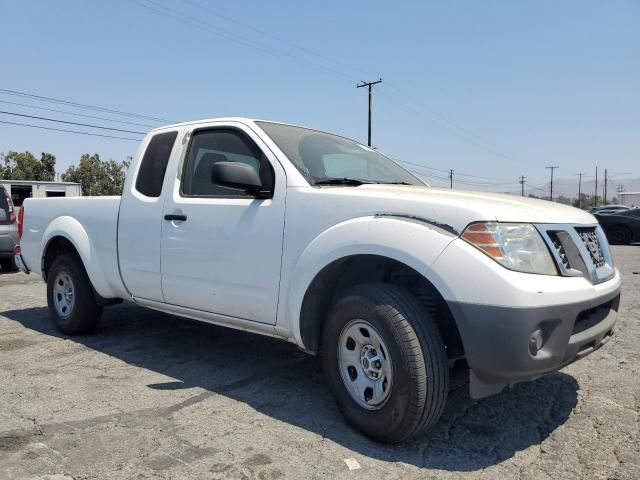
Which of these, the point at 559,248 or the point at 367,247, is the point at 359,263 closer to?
the point at 367,247

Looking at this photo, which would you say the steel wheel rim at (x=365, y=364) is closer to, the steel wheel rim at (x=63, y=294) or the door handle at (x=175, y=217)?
the door handle at (x=175, y=217)

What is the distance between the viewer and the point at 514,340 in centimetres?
243

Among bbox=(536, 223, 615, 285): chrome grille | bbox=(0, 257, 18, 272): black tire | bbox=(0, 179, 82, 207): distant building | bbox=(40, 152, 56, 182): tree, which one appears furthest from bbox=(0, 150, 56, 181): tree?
bbox=(536, 223, 615, 285): chrome grille

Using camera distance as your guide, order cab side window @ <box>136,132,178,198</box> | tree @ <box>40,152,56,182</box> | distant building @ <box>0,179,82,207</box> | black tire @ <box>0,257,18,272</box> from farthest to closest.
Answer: tree @ <box>40,152,56,182</box>
distant building @ <box>0,179,82,207</box>
black tire @ <box>0,257,18,272</box>
cab side window @ <box>136,132,178,198</box>

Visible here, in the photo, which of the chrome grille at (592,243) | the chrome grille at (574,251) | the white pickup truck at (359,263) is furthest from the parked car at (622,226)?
the chrome grille at (574,251)

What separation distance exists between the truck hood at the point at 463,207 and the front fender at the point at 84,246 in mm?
2738

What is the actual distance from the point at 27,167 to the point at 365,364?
7179 cm

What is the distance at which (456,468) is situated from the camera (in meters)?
2.61

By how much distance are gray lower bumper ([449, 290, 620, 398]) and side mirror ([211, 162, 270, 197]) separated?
4.98 ft

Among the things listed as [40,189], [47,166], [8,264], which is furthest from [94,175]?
[8,264]

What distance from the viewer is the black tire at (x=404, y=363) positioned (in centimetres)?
263

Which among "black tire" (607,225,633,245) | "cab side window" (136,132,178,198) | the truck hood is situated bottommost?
"black tire" (607,225,633,245)

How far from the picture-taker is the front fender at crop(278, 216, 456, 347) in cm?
264

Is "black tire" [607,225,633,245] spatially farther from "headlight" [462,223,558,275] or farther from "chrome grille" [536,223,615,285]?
"headlight" [462,223,558,275]
